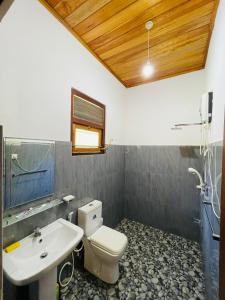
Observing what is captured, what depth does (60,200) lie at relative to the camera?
4.68 ft

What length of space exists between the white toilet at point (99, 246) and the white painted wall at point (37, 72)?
92 centimetres

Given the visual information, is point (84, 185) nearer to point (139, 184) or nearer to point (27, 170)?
point (27, 170)

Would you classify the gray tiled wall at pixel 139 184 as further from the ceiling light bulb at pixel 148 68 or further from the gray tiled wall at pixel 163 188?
the ceiling light bulb at pixel 148 68

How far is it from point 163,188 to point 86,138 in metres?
1.53

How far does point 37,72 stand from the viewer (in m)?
1.21

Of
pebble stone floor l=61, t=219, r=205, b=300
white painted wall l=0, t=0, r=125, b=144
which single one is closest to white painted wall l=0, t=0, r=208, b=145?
white painted wall l=0, t=0, r=125, b=144

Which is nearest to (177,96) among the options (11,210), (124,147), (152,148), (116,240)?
(152,148)

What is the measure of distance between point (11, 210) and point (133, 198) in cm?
203

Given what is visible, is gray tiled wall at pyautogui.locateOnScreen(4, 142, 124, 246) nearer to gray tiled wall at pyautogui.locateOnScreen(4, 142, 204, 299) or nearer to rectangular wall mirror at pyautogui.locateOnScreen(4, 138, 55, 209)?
gray tiled wall at pyautogui.locateOnScreen(4, 142, 204, 299)

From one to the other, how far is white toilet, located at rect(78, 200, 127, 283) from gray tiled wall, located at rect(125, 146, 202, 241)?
42.2 inches

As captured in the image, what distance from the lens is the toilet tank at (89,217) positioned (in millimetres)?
1579

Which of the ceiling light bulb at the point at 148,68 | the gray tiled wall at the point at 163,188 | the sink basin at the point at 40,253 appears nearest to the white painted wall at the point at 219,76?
the ceiling light bulb at the point at 148,68

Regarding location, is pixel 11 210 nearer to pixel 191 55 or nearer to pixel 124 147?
pixel 124 147

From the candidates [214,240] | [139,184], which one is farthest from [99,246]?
[139,184]
